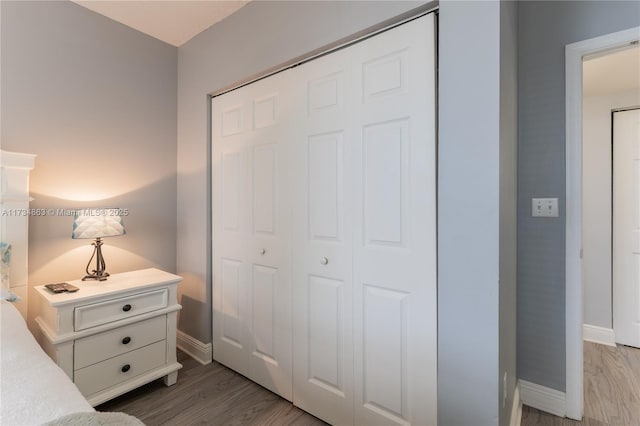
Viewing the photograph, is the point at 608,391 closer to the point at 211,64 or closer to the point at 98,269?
the point at 98,269

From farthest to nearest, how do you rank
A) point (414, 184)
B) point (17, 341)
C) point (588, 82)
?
point (588, 82) < point (414, 184) < point (17, 341)

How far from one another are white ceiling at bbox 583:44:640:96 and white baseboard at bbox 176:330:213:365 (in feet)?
10.6

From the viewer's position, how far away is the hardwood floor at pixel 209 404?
5.53 ft

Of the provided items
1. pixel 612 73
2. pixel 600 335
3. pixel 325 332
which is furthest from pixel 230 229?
pixel 600 335

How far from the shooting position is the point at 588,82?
2.45 meters

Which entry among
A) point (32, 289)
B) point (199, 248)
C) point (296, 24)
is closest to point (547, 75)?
point (296, 24)

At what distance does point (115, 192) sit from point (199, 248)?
701 millimetres

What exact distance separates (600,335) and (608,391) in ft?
3.03

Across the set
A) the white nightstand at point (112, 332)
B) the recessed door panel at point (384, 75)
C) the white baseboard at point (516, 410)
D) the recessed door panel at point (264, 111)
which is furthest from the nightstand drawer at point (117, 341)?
the white baseboard at point (516, 410)

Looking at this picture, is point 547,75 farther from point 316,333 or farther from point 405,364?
point 316,333

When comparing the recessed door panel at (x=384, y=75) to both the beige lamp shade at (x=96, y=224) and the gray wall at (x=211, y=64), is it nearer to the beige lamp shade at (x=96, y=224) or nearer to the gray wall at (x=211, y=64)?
the gray wall at (x=211, y=64)

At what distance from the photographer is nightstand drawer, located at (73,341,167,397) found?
1663 millimetres

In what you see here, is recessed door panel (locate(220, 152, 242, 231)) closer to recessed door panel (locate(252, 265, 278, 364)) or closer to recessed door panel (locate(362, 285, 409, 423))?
recessed door panel (locate(252, 265, 278, 364))

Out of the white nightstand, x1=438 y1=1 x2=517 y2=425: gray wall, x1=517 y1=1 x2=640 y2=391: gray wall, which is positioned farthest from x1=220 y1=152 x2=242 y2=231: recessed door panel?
x1=517 y1=1 x2=640 y2=391: gray wall
